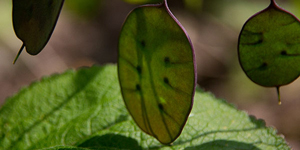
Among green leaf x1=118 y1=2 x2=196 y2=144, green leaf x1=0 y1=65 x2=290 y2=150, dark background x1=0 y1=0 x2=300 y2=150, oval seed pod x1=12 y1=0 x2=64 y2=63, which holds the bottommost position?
Answer: dark background x1=0 y1=0 x2=300 y2=150

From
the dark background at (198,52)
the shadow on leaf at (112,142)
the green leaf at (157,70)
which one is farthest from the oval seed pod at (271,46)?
the dark background at (198,52)

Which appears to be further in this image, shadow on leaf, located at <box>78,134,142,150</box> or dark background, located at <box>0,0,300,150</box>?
dark background, located at <box>0,0,300,150</box>

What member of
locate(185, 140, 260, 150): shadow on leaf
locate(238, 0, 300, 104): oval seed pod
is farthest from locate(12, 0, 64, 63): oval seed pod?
locate(185, 140, 260, 150): shadow on leaf

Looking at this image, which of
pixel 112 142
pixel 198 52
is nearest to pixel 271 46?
pixel 112 142

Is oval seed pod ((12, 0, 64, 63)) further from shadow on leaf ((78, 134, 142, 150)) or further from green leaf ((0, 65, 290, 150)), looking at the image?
shadow on leaf ((78, 134, 142, 150))

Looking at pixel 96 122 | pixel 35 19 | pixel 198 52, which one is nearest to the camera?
pixel 35 19

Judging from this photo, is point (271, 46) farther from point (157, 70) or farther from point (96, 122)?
point (96, 122)
